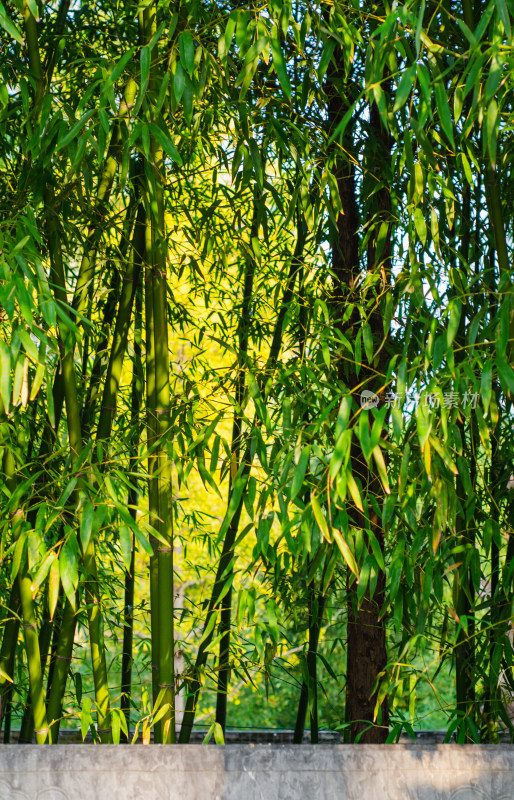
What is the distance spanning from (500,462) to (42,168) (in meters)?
1.43

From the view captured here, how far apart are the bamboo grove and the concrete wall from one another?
183 mm

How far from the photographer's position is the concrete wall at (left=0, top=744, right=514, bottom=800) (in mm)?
1407

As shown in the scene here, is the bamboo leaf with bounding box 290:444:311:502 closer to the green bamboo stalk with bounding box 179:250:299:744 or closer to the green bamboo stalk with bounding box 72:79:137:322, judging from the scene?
the green bamboo stalk with bounding box 179:250:299:744

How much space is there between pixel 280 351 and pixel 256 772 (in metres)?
1.11

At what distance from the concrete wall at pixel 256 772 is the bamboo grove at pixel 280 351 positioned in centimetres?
18

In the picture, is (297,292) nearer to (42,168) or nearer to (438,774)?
(42,168)

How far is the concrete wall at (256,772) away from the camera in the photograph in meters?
1.41

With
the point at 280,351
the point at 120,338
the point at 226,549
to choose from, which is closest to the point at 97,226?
the point at 120,338

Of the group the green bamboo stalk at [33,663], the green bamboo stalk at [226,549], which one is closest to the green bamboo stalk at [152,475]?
the green bamboo stalk at [226,549]

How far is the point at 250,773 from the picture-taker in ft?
4.72

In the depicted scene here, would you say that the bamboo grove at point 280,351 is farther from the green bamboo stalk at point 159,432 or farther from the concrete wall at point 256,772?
the concrete wall at point 256,772

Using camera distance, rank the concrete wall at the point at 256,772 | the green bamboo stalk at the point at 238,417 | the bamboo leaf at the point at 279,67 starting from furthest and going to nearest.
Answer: the green bamboo stalk at the point at 238,417, the bamboo leaf at the point at 279,67, the concrete wall at the point at 256,772

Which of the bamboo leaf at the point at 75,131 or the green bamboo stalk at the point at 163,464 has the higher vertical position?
the bamboo leaf at the point at 75,131

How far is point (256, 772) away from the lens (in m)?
1.44
